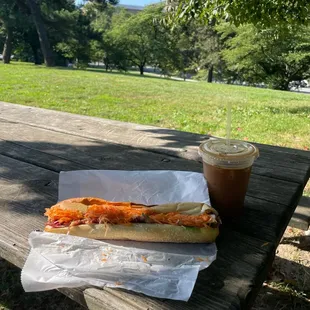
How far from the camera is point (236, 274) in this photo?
761mm

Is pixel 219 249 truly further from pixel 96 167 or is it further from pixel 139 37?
pixel 139 37

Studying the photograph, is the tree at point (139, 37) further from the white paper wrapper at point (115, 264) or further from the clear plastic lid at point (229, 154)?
the white paper wrapper at point (115, 264)

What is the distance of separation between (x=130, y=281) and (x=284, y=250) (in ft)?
6.11

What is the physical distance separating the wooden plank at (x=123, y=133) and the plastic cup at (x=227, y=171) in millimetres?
549

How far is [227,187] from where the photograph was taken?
3.15 ft

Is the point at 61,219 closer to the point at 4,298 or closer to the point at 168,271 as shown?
the point at 168,271

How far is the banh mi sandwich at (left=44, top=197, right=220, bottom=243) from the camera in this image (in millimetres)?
842

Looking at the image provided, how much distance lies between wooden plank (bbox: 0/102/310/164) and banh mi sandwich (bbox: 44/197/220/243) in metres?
0.66

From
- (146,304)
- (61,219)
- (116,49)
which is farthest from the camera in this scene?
(116,49)

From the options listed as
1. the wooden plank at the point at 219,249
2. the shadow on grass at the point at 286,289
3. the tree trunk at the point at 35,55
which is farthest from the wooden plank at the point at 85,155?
the tree trunk at the point at 35,55

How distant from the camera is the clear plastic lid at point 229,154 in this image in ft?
3.02

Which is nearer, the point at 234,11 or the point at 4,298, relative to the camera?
the point at 4,298

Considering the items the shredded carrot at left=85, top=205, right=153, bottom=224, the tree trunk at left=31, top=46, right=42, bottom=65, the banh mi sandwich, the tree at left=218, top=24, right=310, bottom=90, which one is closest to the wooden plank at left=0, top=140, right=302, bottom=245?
the banh mi sandwich

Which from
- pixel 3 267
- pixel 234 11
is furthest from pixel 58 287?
pixel 234 11
